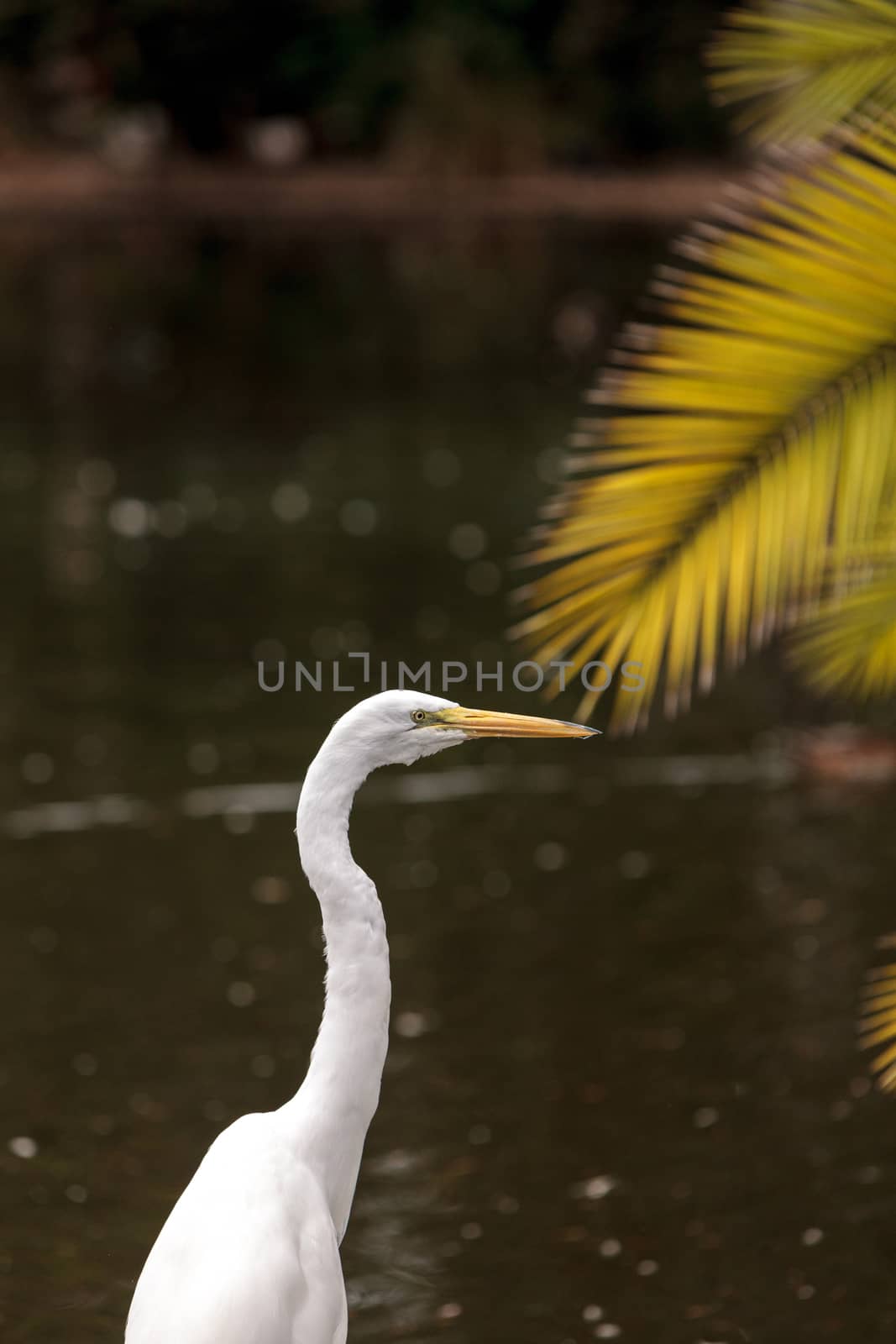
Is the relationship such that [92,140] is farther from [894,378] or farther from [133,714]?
[894,378]

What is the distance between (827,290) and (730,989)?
11.1 ft

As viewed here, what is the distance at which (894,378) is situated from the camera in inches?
123

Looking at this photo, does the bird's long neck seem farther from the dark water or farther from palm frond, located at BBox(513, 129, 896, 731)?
the dark water

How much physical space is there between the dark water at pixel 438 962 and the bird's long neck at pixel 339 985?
3.71 ft

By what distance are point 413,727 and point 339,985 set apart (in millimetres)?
401

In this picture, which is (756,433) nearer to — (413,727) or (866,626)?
(413,727)

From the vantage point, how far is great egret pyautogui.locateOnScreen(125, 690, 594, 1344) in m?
3.15

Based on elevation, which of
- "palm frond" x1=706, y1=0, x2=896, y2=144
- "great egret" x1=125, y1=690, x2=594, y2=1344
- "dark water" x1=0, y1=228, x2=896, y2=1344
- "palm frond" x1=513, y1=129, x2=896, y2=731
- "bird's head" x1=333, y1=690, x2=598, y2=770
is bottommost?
"dark water" x1=0, y1=228, x2=896, y2=1344

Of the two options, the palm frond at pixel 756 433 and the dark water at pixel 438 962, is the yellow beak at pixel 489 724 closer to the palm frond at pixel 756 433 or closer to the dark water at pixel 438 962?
the palm frond at pixel 756 433

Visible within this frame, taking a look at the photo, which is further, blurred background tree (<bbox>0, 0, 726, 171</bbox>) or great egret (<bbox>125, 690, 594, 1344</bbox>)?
Answer: blurred background tree (<bbox>0, 0, 726, 171</bbox>)

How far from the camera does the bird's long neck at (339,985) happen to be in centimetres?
331

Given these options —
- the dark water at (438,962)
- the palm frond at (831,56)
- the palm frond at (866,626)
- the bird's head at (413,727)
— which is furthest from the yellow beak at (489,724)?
the dark water at (438,962)

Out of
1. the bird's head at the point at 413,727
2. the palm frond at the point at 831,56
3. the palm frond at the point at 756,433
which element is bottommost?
the bird's head at the point at 413,727

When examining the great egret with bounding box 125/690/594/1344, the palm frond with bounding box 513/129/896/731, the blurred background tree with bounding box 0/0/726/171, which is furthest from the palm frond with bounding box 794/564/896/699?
the blurred background tree with bounding box 0/0/726/171
